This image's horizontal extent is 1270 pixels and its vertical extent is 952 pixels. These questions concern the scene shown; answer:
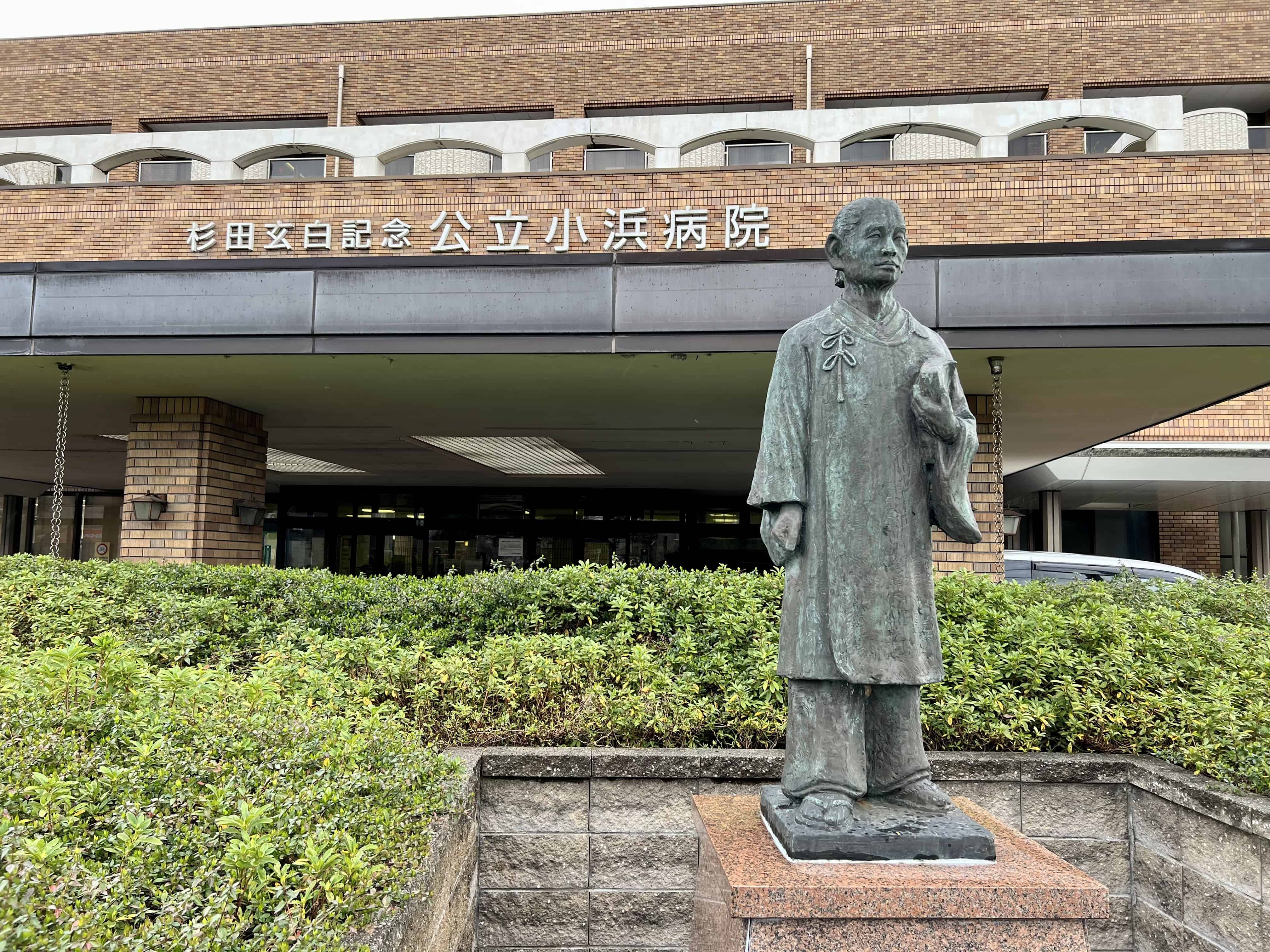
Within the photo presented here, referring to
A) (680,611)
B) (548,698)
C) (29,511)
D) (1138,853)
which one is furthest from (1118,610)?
(29,511)

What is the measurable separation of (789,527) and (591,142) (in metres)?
8.89

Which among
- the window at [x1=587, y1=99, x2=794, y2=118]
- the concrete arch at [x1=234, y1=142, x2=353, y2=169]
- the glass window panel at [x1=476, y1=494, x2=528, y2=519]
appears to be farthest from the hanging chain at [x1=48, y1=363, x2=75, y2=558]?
the window at [x1=587, y1=99, x2=794, y2=118]

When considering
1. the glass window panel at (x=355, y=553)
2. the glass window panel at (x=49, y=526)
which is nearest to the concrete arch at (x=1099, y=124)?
the glass window panel at (x=355, y=553)

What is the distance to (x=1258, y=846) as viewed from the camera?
3553 mm

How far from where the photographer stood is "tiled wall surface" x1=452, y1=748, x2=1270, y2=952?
13.6ft

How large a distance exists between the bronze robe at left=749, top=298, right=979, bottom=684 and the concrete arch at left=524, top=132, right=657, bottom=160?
8.09 meters

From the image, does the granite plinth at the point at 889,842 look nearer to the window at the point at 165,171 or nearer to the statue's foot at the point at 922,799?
the statue's foot at the point at 922,799

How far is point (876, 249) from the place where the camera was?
2.89 meters

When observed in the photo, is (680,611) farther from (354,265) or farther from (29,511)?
(29,511)

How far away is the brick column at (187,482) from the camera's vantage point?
9.74 m

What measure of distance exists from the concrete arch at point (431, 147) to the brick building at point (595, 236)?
40 millimetres

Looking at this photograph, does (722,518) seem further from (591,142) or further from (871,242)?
(871,242)

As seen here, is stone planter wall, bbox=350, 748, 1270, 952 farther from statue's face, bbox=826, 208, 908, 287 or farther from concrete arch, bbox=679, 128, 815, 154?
concrete arch, bbox=679, 128, 815, 154

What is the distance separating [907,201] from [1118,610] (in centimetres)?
507
